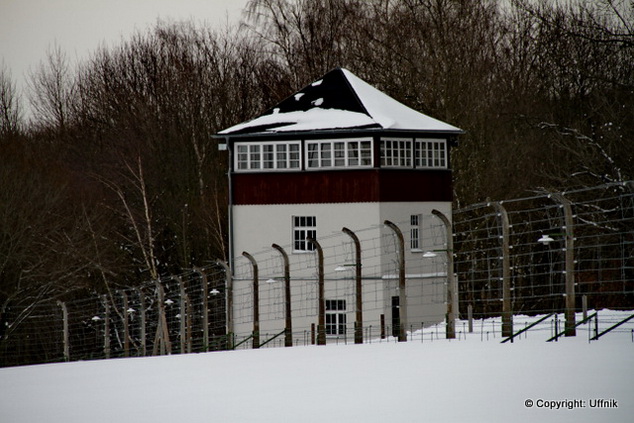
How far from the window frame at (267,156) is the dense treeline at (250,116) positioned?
31.4ft

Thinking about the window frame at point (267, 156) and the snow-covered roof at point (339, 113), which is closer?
the snow-covered roof at point (339, 113)

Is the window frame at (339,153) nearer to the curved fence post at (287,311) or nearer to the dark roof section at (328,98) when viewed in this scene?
the dark roof section at (328,98)

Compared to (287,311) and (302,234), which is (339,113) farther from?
(287,311)

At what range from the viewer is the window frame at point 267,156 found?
4259 centimetres

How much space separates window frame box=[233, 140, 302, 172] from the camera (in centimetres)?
4259

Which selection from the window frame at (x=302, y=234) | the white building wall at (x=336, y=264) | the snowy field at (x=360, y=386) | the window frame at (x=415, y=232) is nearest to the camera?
the snowy field at (x=360, y=386)

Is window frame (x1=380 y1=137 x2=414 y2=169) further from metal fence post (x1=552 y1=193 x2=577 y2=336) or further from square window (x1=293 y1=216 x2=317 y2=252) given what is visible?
metal fence post (x1=552 y1=193 x2=577 y2=336)

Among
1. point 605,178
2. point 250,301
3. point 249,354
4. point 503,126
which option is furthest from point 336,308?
point 249,354

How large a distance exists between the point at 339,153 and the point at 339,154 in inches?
1.9

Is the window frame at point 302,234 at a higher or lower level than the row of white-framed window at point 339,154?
lower

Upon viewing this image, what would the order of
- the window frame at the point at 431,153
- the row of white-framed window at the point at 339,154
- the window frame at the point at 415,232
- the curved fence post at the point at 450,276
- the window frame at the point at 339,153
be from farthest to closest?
the window frame at the point at 431,153 < the row of white-framed window at the point at 339,154 < the window frame at the point at 339,153 < the window frame at the point at 415,232 < the curved fence post at the point at 450,276

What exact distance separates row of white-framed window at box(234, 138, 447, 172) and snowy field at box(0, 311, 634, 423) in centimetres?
2194

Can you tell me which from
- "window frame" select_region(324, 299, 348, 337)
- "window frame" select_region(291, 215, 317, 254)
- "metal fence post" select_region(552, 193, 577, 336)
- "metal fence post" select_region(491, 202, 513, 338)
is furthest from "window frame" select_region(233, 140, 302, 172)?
"metal fence post" select_region(552, 193, 577, 336)

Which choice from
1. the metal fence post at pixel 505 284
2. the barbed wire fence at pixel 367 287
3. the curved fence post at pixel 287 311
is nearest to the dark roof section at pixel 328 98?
the barbed wire fence at pixel 367 287
